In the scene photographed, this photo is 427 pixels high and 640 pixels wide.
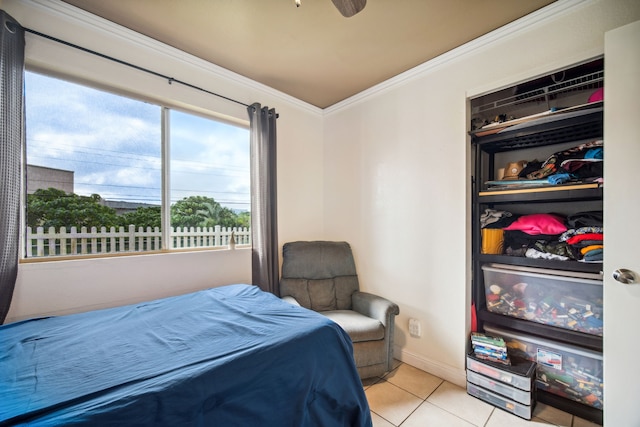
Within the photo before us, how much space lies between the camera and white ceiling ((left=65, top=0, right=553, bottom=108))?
1608 mm

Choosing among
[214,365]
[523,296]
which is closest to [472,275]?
[523,296]

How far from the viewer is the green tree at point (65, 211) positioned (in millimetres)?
1635

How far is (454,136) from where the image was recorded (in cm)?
205

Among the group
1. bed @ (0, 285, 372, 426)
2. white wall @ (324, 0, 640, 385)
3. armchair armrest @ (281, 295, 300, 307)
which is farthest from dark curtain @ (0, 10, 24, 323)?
white wall @ (324, 0, 640, 385)

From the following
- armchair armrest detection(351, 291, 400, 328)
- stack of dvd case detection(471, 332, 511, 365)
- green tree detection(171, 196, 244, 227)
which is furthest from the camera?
green tree detection(171, 196, 244, 227)

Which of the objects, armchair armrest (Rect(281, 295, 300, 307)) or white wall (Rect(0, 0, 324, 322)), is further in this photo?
armchair armrest (Rect(281, 295, 300, 307))

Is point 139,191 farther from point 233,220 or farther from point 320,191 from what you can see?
point 320,191

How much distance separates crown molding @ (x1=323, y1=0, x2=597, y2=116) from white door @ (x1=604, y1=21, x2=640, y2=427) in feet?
1.40

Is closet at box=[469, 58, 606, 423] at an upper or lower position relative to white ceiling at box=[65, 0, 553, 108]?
lower

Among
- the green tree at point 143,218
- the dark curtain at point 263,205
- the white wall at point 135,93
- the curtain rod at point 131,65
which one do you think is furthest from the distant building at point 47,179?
the dark curtain at point 263,205

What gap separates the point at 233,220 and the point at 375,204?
55.7 inches

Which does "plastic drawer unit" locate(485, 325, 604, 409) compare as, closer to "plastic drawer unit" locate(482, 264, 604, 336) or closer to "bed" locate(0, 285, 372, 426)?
"plastic drawer unit" locate(482, 264, 604, 336)

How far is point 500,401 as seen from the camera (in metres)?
1.72

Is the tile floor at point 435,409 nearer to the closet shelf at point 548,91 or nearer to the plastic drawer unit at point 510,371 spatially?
the plastic drawer unit at point 510,371
